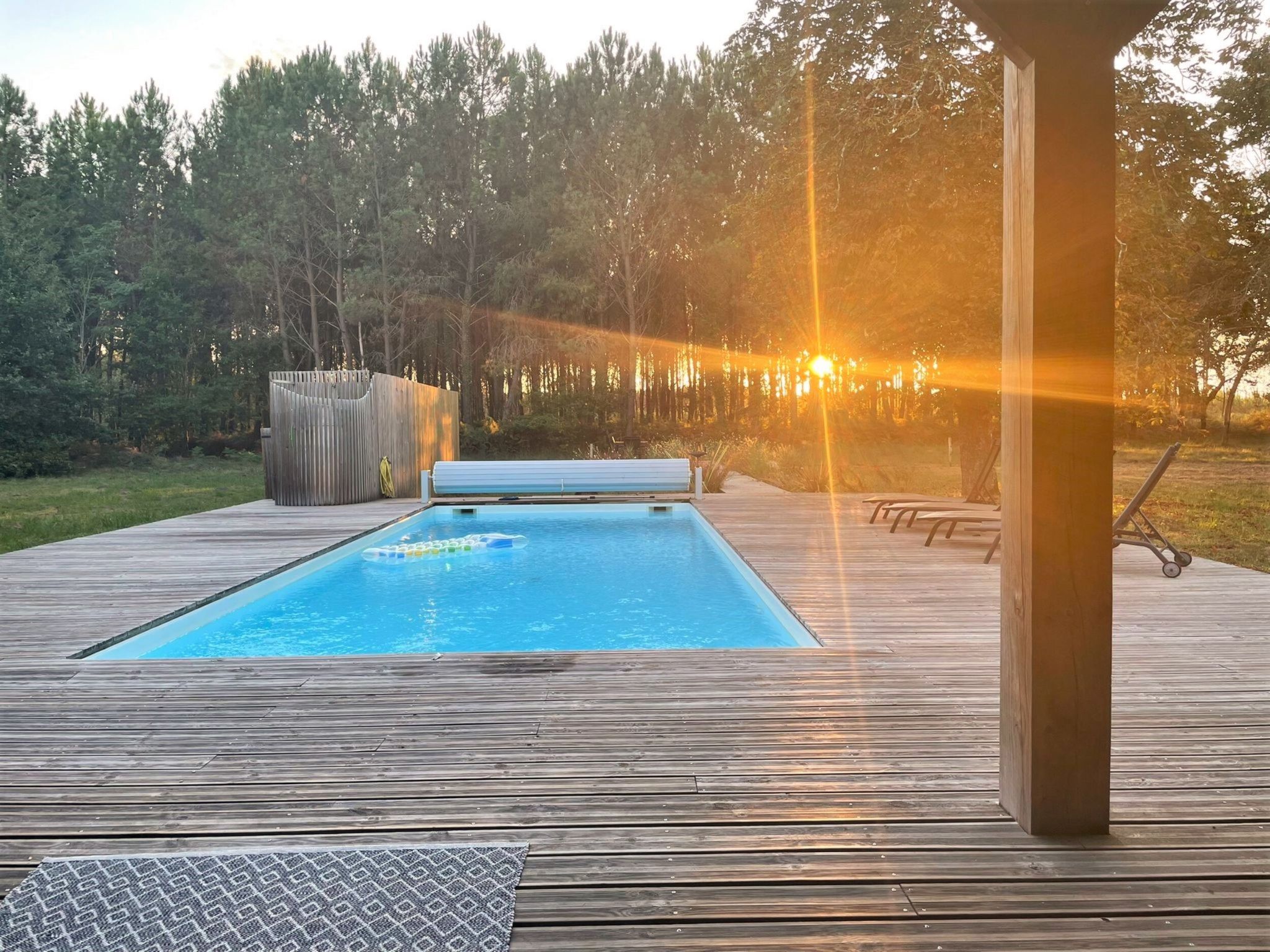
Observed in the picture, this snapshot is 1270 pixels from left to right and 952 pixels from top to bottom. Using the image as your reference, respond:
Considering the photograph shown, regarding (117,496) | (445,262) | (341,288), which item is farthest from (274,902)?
(341,288)

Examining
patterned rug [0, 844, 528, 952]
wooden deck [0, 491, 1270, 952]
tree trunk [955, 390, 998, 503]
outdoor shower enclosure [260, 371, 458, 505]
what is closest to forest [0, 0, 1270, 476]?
tree trunk [955, 390, 998, 503]

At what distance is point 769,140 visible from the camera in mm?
11992

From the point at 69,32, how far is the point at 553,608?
8461 mm

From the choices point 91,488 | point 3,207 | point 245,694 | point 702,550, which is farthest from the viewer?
point 3,207

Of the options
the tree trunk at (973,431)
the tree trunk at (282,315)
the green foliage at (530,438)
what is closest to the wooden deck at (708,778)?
the tree trunk at (973,431)

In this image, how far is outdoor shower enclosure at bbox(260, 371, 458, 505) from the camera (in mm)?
9258

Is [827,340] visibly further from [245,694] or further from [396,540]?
[245,694]

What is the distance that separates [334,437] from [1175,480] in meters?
12.9

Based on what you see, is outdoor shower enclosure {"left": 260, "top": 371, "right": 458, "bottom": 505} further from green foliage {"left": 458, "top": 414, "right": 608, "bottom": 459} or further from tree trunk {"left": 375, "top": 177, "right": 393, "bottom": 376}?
green foliage {"left": 458, "top": 414, "right": 608, "bottom": 459}

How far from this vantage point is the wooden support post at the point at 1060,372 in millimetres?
1643

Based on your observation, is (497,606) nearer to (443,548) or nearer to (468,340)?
(443,548)

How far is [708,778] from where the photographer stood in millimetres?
2145

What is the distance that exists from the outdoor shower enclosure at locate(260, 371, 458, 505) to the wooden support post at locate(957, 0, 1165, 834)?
8661 millimetres

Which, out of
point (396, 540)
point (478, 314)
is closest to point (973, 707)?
point (396, 540)
